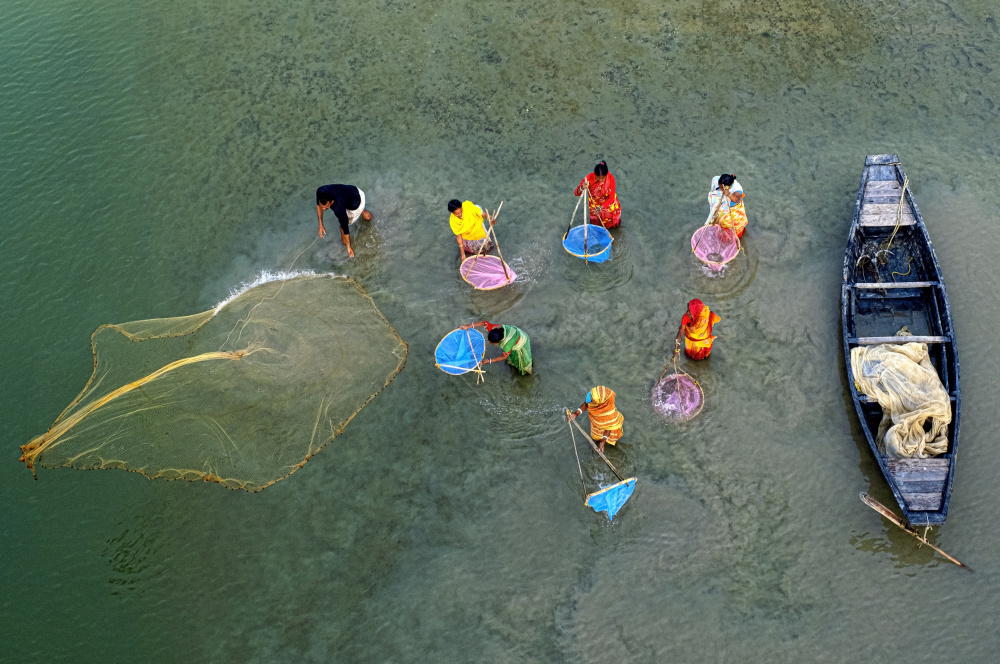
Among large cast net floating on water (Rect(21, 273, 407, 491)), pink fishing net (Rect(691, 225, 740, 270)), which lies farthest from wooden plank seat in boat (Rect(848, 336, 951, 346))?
large cast net floating on water (Rect(21, 273, 407, 491))

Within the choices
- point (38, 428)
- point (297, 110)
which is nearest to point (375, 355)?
point (38, 428)

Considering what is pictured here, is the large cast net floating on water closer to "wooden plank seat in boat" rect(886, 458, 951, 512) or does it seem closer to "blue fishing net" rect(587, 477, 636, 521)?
"blue fishing net" rect(587, 477, 636, 521)

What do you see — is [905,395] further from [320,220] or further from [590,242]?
[320,220]

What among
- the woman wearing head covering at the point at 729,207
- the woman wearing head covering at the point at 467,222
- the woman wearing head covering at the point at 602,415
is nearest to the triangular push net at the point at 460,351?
the woman wearing head covering at the point at 467,222

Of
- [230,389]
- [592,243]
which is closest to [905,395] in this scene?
[592,243]

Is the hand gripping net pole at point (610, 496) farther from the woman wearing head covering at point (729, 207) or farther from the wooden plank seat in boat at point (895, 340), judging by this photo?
the woman wearing head covering at point (729, 207)

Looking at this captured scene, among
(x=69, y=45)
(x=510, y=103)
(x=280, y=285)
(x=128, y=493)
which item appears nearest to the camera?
(x=128, y=493)

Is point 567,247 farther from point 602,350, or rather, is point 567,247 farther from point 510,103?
point 510,103
